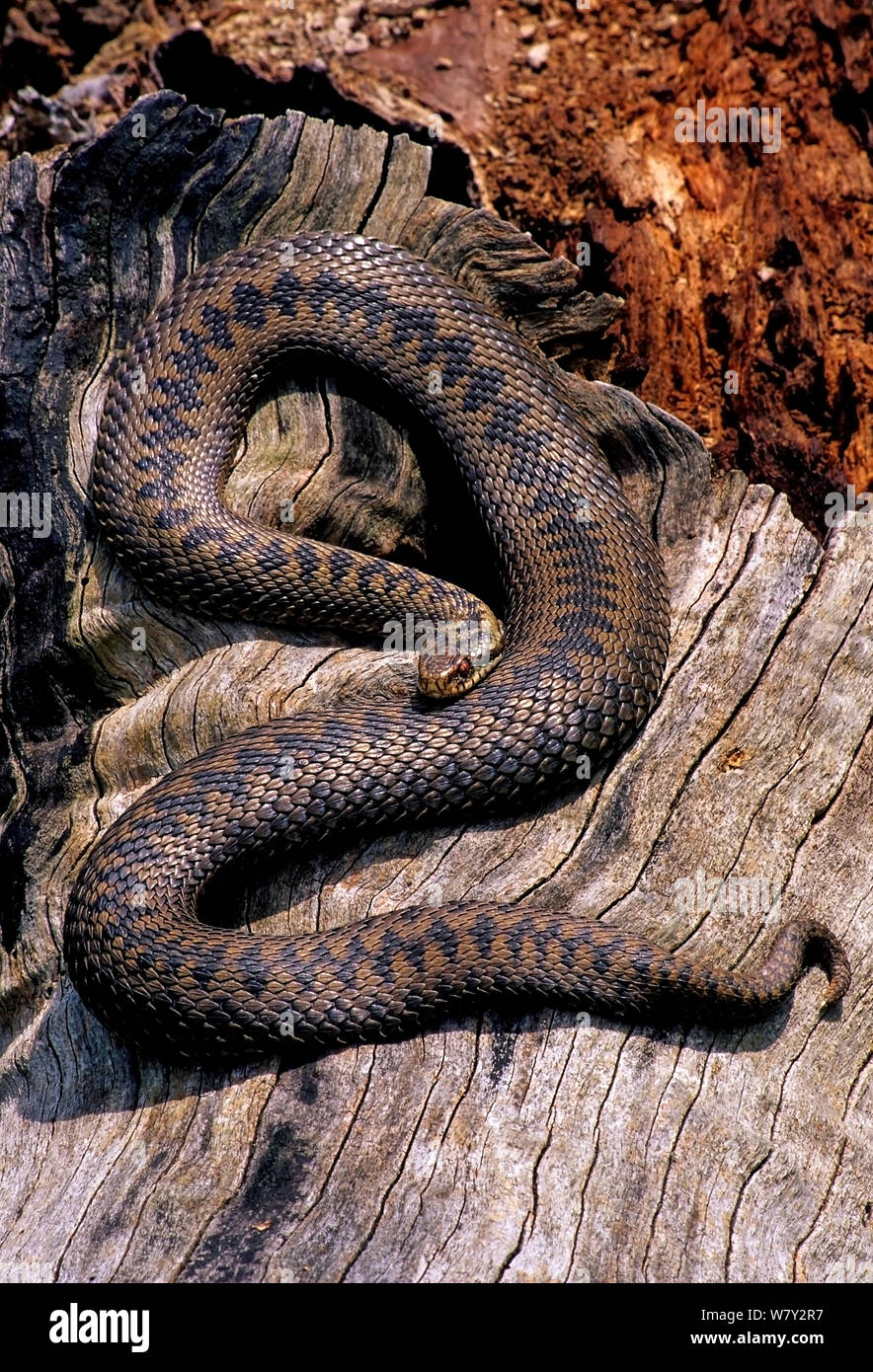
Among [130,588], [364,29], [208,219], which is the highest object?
[364,29]

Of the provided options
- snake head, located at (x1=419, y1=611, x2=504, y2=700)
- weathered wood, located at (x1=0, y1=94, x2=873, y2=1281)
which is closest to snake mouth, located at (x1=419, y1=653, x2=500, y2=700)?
snake head, located at (x1=419, y1=611, x2=504, y2=700)

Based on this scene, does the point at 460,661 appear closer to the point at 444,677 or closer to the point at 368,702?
the point at 444,677

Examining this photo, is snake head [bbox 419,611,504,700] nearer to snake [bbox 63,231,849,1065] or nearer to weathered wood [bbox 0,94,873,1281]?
snake [bbox 63,231,849,1065]

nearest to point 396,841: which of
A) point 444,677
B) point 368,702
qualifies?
point 368,702

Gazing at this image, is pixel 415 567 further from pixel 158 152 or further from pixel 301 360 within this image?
pixel 158 152

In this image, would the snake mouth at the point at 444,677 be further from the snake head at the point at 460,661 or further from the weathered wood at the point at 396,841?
the weathered wood at the point at 396,841
